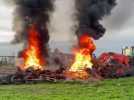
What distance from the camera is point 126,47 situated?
368ft

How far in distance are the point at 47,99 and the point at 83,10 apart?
36.8m

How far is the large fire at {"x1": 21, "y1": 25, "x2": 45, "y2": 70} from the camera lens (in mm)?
73438

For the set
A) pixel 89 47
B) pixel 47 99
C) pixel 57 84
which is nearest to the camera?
pixel 47 99

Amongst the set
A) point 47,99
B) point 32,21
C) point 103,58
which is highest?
point 32,21

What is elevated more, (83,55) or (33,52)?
(33,52)

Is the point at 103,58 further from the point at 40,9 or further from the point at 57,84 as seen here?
the point at 57,84

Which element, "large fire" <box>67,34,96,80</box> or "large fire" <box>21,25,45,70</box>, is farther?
"large fire" <box>21,25,45,70</box>

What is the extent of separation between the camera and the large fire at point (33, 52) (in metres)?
73.4

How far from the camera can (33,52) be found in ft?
246

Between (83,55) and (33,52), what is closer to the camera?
(83,55)

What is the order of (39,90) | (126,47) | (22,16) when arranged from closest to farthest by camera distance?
(39,90) → (22,16) → (126,47)

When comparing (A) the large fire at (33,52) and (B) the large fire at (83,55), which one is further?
(A) the large fire at (33,52)

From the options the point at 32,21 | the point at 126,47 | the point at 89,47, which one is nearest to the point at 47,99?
the point at 89,47

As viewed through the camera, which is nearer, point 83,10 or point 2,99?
point 2,99
